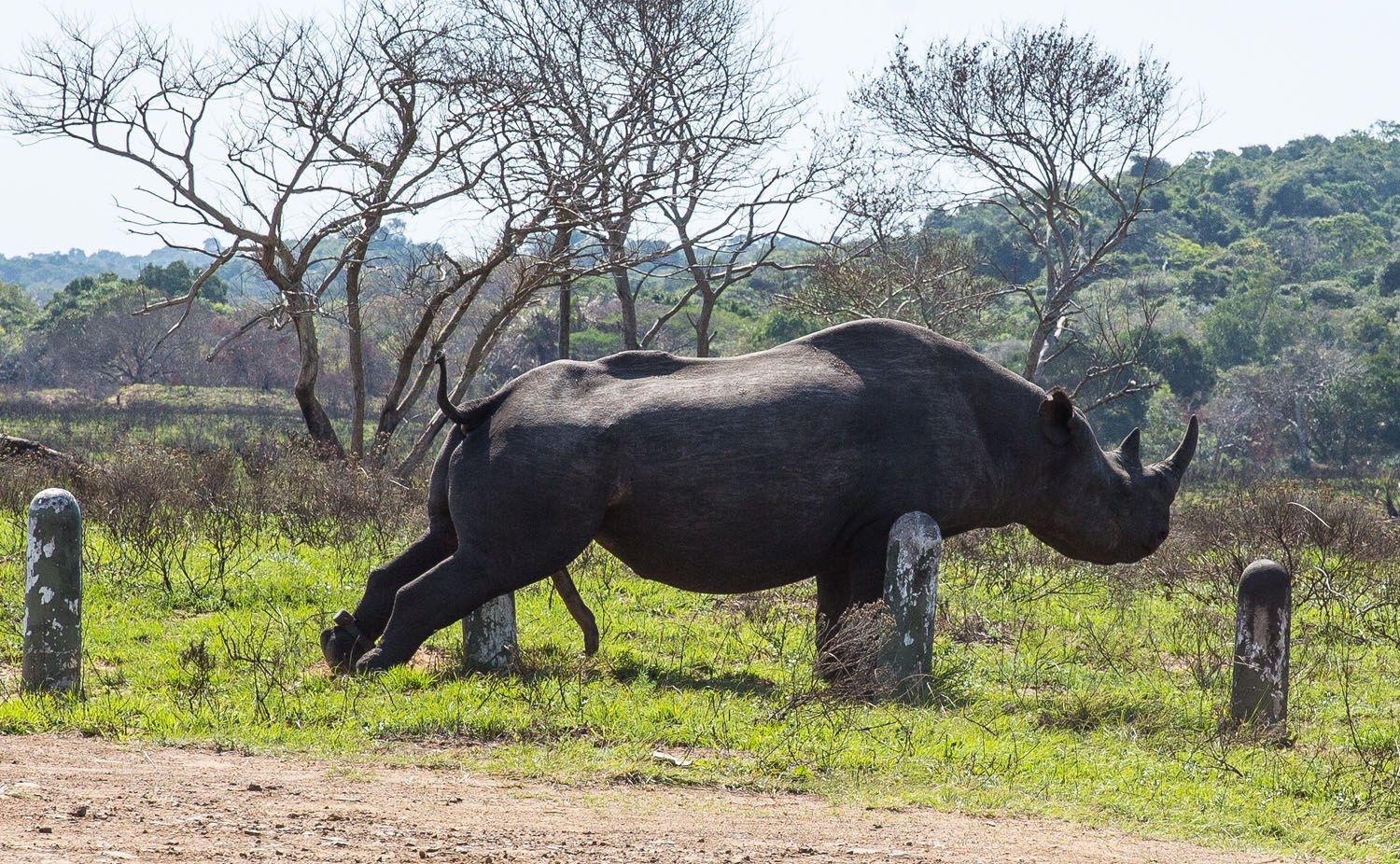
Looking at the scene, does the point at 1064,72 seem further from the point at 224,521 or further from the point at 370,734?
the point at 370,734

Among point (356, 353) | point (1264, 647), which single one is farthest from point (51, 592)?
point (356, 353)

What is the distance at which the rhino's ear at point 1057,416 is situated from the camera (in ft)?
28.6

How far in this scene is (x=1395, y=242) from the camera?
83312mm

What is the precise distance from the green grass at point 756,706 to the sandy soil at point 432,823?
11.0 inches

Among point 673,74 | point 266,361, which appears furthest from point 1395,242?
point 673,74

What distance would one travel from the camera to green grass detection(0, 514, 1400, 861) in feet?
20.4

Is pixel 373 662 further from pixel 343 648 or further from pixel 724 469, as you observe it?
pixel 724 469

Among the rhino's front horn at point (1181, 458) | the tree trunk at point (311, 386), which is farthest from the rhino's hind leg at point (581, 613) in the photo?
the tree trunk at point (311, 386)

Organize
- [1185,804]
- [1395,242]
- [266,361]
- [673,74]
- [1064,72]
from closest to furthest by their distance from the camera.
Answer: [1185,804] → [673,74] → [1064,72] → [266,361] → [1395,242]

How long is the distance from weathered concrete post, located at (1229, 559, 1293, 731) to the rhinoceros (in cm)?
159

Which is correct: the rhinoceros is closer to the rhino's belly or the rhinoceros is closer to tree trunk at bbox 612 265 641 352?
the rhino's belly

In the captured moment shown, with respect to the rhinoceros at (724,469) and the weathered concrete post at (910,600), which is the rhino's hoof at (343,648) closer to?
the rhinoceros at (724,469)

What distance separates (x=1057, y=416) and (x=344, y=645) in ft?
14.6

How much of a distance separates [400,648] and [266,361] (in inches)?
2053
